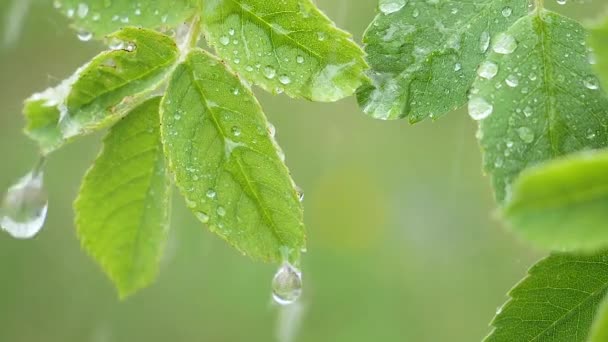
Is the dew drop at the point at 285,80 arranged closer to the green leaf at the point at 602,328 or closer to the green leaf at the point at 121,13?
the green leaf at the point at 121,13

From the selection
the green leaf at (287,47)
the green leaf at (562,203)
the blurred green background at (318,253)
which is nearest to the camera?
the green leaf at (562,203)

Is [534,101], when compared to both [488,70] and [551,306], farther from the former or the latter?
[551,306]

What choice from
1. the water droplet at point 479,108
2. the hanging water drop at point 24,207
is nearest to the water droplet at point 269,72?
the water droplet at point 479,108

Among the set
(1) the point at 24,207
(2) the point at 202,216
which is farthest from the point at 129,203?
(2) the point at 202,216

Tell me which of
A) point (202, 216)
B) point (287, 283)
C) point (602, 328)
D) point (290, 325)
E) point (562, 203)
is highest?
point (562, 203)

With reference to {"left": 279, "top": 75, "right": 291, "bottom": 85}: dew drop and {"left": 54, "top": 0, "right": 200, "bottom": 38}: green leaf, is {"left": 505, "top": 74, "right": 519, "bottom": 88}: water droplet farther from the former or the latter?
{"left": 54, "top": 0, "right": 200, "bottom": 38}: green leaf

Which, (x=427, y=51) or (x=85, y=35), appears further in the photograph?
(x=85, y=35)
